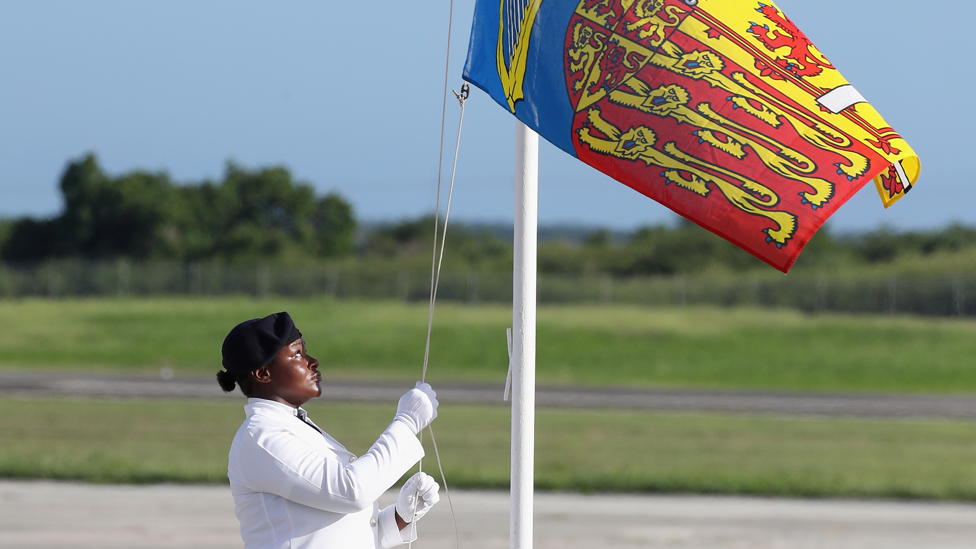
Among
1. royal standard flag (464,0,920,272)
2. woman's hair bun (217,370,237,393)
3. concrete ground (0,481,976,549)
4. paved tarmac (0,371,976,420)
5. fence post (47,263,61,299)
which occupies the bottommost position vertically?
paved tarmac (0,371,976,420)

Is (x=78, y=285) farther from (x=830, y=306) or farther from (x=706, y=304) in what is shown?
(x=830, y=306)

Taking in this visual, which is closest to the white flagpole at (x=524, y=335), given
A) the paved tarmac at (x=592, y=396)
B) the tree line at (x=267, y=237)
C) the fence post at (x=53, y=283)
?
the paved tarmac at (x=592, y=396)

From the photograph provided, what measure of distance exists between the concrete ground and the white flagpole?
4248 mm

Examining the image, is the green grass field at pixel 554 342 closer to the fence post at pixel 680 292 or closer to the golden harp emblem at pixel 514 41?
the fence post at pixel 680 292

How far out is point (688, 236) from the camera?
54.9 meters

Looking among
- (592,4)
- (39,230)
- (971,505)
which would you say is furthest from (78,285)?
(592,4)

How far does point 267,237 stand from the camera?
5225cm

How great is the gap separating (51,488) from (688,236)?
47679mm

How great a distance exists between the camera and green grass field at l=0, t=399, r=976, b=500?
1032 centimetres

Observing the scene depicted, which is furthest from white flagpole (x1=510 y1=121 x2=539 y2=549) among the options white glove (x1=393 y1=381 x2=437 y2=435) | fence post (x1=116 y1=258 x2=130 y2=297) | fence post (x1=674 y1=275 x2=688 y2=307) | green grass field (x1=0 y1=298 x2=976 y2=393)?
fence post (x1=116 y1=258 x2=130 y2=297)

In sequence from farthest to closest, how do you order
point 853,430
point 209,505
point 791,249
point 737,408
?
point 737,408, point 853,430, point 209,505, point 791,249

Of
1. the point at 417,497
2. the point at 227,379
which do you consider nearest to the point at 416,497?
the point at 417,497

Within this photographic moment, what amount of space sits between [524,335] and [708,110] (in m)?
0.96

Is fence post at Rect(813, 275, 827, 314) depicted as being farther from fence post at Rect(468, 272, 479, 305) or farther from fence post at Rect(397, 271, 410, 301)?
fence post at Rect(397, 271, 410, 301)
